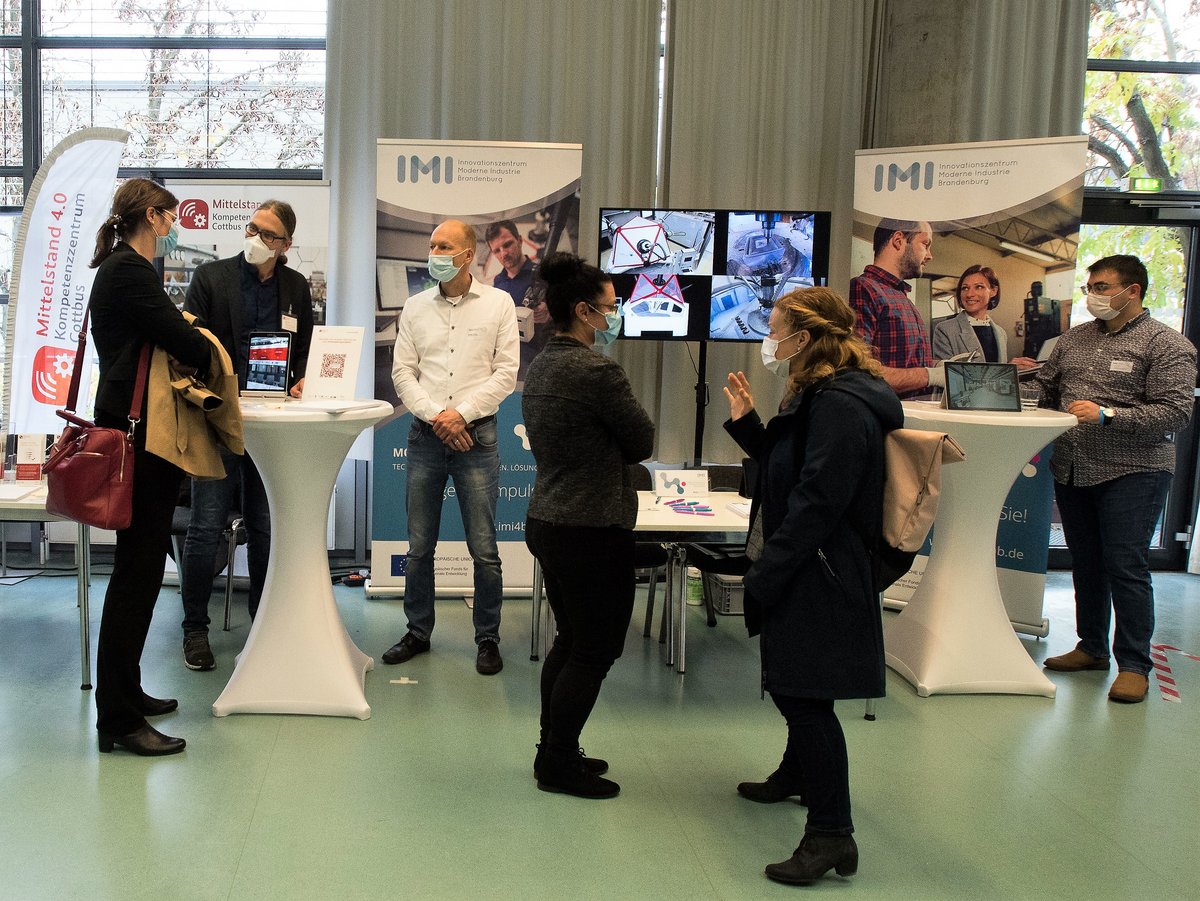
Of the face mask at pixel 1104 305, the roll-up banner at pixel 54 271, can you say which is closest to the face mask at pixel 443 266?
the roll-up banner at pixel 54 271

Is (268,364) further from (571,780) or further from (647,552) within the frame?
(571,780)

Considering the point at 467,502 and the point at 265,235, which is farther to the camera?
the point at 467,502

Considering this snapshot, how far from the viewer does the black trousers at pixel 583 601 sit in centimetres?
277

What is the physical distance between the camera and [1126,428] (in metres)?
4.07

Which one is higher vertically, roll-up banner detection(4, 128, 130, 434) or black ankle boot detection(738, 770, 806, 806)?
roll-up banner detection(4, 128, 130, 434)

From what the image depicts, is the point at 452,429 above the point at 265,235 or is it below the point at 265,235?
below

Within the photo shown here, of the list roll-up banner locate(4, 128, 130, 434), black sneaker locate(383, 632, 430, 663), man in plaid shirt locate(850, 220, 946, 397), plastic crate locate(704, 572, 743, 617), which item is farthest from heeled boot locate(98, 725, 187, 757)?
man in plaid shirt locate(850, 220, 946, 397)

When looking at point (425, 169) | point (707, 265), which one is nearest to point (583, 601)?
point (707, 265)

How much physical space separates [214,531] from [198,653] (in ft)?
1.58

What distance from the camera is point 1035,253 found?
495 cm

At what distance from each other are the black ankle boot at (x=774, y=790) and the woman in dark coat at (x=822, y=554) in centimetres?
46

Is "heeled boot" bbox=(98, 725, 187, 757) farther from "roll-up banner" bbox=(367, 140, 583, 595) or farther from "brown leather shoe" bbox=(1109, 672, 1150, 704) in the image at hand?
"brown leather shoe" bbox=(1109, 672, 1150, 704)

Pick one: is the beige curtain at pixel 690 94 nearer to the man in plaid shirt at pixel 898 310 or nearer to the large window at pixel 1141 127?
the large window at pixel 1141 127

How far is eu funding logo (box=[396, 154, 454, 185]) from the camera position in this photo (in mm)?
5023
